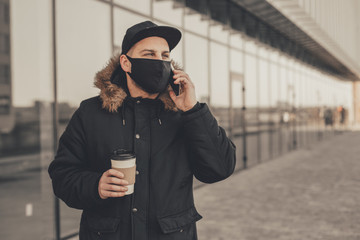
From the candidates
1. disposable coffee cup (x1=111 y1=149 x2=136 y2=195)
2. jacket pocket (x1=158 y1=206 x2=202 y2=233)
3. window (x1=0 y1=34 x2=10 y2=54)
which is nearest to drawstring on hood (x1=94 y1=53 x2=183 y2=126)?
disposable coffee cup (x1=111 y1=149 x2=136 y2=195)

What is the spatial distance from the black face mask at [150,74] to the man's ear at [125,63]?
0.02 meters

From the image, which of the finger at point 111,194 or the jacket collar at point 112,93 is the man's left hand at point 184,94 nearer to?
the jacket collar at point 112,93

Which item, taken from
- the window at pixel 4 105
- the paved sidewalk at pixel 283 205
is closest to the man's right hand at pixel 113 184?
the window at pixel 4 105

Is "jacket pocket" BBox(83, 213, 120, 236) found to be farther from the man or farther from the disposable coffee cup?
the disposable coffee cup

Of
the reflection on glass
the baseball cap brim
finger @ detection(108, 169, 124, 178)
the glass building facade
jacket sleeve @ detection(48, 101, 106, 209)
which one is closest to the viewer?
finger @ detection(108, 169, 124, 178)

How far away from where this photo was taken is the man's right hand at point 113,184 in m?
1.52

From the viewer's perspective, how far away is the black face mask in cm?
183

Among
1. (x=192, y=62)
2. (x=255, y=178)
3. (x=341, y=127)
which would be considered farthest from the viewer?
(x=341, y=127)

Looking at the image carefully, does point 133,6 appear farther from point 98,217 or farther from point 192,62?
point 98,217

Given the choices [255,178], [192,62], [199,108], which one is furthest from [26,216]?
[255,178]

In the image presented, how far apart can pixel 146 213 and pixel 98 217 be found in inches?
9.1

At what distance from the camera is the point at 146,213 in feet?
5.62

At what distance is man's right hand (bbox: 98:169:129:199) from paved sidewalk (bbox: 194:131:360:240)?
3.67m

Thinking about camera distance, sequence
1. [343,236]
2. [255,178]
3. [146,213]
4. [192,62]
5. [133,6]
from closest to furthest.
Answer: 1. [146,213]
2. [343,236]
3. [133,6]
4. [192,62]
5. [255,178]
